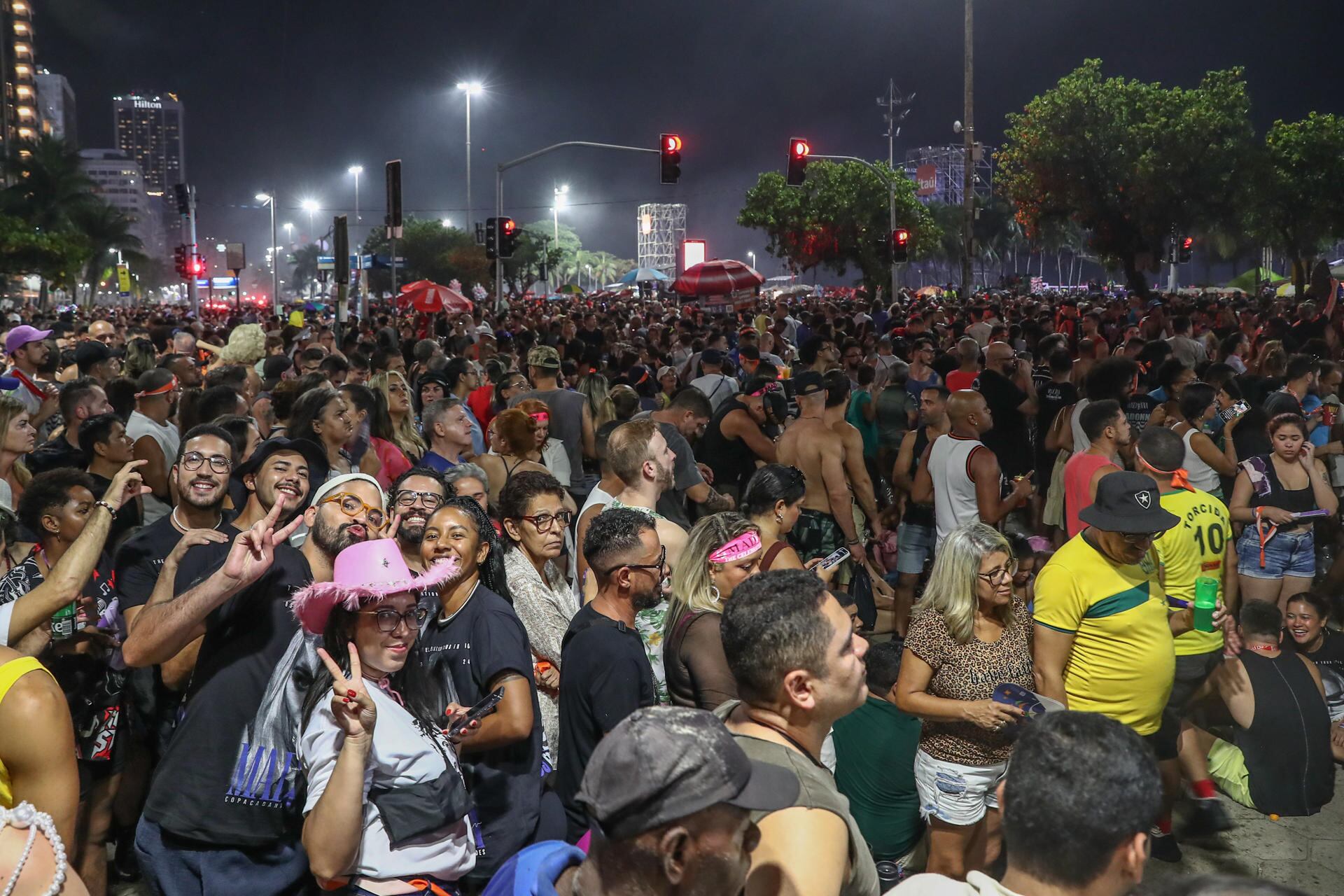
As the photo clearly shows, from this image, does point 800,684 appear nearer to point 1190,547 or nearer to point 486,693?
point 486,693

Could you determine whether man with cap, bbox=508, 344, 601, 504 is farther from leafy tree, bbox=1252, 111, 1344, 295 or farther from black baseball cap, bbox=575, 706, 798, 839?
leafy tree, bbox=1252, 111, 1344, 295

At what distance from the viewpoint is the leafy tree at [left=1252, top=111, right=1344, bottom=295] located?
46969 millimetres

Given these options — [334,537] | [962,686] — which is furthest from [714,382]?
[334,537]

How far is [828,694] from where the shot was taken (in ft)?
8.81

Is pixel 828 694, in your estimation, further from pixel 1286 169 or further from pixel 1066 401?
pixel 1286 169

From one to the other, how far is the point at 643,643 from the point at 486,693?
59 cm

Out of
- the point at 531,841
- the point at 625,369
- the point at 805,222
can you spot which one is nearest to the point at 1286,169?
the point at 805,222

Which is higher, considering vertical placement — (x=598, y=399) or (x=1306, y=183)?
(x=1306, y=183)

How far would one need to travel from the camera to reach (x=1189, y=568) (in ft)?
18.3

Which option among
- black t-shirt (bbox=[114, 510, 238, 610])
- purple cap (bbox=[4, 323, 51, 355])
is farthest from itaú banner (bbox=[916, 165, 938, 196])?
black t-shirt (bbox=[114, 510, 238, 610])

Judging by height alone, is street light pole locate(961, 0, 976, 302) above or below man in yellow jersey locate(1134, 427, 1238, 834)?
above

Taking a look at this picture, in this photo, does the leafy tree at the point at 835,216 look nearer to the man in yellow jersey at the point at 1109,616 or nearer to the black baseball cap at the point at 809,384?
the black baseball cap at the point at 809,384

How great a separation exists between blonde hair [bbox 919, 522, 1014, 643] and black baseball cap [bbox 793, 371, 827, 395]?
334 cm

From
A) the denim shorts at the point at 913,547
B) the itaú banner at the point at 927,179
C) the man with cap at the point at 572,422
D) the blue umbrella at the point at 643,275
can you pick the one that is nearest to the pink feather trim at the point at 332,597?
the man with cap at the point at 572,422
